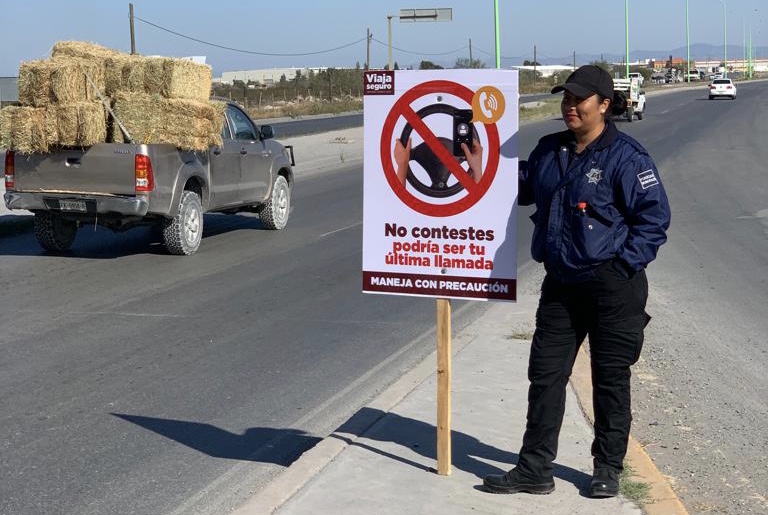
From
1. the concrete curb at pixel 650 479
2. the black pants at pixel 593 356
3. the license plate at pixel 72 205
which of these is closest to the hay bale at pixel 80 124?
the license plate at pixel 72 205

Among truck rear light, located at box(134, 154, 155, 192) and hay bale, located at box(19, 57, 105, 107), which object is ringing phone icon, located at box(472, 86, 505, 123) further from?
hay bale, located at box(19, 57, 105, 107)

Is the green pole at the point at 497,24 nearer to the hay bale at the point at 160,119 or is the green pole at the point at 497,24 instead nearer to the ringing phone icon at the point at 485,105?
the hay bale at the point at 160,119

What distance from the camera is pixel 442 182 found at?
4914 millimetres

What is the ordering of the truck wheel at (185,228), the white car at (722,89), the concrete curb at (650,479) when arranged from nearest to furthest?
the concrete curb at (650,479), the truck wheel at (185,228), the white car at (722,89)

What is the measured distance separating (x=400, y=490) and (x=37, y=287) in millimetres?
7351

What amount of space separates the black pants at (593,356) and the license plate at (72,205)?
882 centimetres

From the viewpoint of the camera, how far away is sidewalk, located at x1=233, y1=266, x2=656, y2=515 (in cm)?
470

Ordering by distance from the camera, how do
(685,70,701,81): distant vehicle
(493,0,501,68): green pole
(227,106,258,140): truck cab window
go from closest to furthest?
(227,106,258,140): truck cab window → (493,0,501,68): green pole → (685,70,701,81): distant vehicle

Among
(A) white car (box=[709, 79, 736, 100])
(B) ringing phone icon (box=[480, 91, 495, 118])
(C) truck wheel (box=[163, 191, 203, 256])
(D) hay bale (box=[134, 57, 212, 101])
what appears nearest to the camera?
(B) ringing phone icon (box=[480, 91, 495, 118])

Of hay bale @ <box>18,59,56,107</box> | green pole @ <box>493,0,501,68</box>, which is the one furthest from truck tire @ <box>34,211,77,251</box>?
green pole @ <box>493,0,501,68</box>

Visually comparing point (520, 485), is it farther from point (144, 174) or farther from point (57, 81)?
point (57, 81)

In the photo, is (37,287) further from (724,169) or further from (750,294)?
(724,169)

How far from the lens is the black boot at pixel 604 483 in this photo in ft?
15.6

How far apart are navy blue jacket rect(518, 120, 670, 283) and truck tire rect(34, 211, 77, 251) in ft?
32.3
